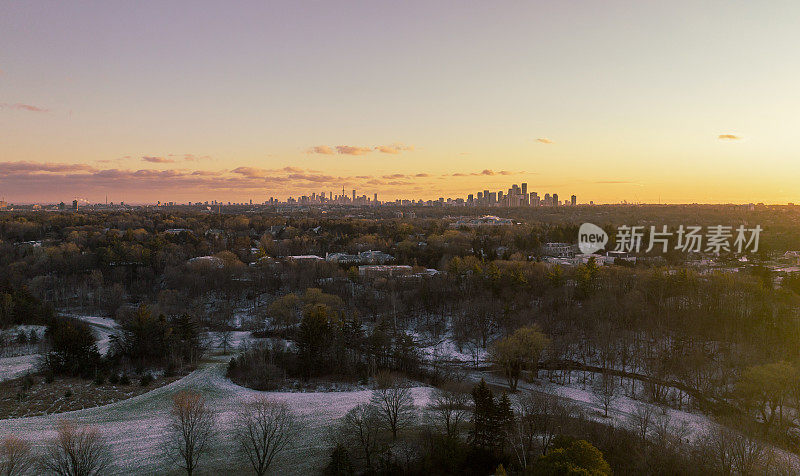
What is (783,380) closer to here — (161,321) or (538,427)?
(538,427)

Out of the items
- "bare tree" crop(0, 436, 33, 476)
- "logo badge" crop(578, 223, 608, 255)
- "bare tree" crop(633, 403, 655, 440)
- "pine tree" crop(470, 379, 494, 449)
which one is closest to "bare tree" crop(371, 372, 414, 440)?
Answer: "pine tree" crop(470, 379, 494, 449)

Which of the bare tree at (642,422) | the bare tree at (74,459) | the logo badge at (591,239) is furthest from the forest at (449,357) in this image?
the logo badge at (591,239)

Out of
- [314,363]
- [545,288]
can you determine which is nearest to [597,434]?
[314,363]

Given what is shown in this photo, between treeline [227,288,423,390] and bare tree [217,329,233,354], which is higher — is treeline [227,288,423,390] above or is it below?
above

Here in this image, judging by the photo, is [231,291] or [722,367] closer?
[722,367]

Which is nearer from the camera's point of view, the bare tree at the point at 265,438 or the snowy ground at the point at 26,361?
the bare tree at the point at 265,438

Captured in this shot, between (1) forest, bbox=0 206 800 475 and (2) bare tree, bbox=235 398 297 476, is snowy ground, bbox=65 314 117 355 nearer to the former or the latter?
(1) forest, bbox=0 206 800 475

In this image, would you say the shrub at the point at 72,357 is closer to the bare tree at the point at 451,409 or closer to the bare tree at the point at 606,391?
the bare tree at the point at 451,409
